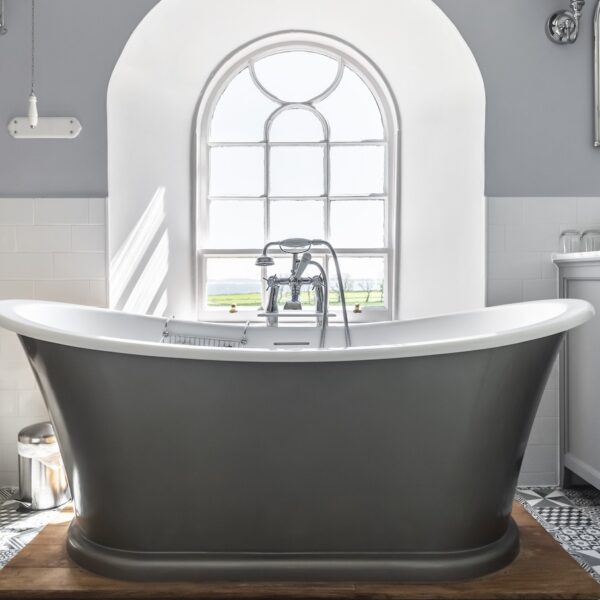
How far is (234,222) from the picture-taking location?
314cm

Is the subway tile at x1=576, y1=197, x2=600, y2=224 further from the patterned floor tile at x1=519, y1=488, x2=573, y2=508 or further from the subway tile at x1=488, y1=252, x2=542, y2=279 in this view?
the patterned floor tile at x1=519, y1=488, x2=573, y2=508

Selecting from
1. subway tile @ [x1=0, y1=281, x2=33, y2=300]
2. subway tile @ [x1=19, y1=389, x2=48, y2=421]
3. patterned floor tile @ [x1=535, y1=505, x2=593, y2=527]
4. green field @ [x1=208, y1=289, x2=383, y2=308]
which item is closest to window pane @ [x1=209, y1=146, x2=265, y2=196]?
green field @ [x1=208, y1=289, x2=383, y2=308]

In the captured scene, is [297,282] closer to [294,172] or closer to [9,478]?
[294,172]

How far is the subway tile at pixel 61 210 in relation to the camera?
257cm

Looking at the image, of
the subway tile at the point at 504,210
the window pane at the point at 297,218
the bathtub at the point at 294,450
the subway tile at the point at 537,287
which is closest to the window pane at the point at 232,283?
the window pane at the point at 297,218

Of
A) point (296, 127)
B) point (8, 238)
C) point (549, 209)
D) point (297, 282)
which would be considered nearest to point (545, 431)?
point (549, 209)

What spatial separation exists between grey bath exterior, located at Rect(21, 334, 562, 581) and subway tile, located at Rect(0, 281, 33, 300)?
113 cm

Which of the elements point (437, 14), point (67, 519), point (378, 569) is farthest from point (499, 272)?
point (67, 519)

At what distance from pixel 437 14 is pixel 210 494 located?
2132mm

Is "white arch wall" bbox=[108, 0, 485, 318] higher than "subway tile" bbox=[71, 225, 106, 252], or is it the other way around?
"white arch wall" bbox=[108, 0, 485, 318]

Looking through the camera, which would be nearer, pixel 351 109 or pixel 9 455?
pixel 9 455

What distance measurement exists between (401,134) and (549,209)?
0.84 m

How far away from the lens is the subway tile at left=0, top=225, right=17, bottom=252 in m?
2.57

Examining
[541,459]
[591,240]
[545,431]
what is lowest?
[541,459]
